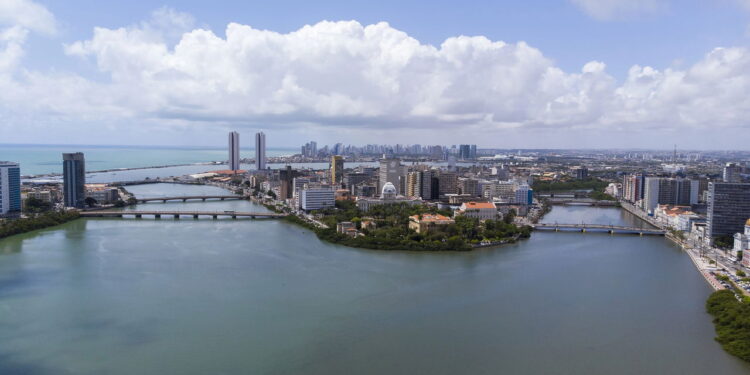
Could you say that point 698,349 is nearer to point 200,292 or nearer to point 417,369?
point 417,369

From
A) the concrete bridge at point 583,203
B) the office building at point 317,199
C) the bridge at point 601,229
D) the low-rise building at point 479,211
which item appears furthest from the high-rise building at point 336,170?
the bridge at point 601,229

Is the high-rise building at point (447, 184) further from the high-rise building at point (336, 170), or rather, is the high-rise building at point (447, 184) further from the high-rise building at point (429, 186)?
the high-rise building at point (336, 170)

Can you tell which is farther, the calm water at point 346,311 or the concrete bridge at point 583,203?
the concrete bridge at point 583,203

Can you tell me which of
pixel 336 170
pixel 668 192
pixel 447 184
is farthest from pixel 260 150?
pixel 668 192

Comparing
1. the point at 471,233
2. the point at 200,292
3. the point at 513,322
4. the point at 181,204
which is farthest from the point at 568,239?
the point at 181,204

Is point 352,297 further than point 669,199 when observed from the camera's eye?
No
